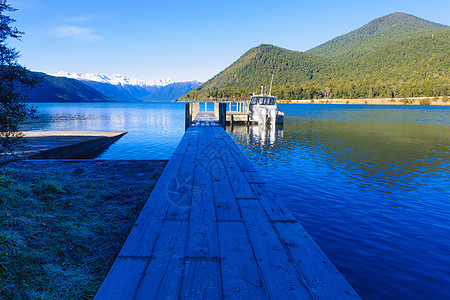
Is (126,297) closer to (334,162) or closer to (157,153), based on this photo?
(334,162)

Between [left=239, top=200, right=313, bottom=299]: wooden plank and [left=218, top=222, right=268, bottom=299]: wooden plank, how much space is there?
6cm

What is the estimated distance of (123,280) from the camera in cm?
220

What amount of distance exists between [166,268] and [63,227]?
295cm

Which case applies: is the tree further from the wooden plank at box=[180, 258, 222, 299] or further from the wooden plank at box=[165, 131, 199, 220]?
the wooden plank at box=[180, 258, 222, 299]

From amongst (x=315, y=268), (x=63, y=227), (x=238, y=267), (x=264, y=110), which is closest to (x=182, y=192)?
(x=63, y=227)

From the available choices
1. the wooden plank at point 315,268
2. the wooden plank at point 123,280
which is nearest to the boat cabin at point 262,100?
the wooden plank at point 315,268

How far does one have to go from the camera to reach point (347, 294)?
6.88 feet

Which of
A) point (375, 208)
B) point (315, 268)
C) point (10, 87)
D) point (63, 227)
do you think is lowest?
point (375, 208)

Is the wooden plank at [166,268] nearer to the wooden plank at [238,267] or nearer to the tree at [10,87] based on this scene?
the wooden plank at [238,267]

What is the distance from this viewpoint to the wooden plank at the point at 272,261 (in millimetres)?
2080

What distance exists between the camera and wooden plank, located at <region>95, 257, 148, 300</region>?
2.03 meters

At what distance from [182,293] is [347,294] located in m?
1.37

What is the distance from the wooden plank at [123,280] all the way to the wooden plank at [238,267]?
758 millimetres

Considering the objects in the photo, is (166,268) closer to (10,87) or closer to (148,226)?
(148,226)
